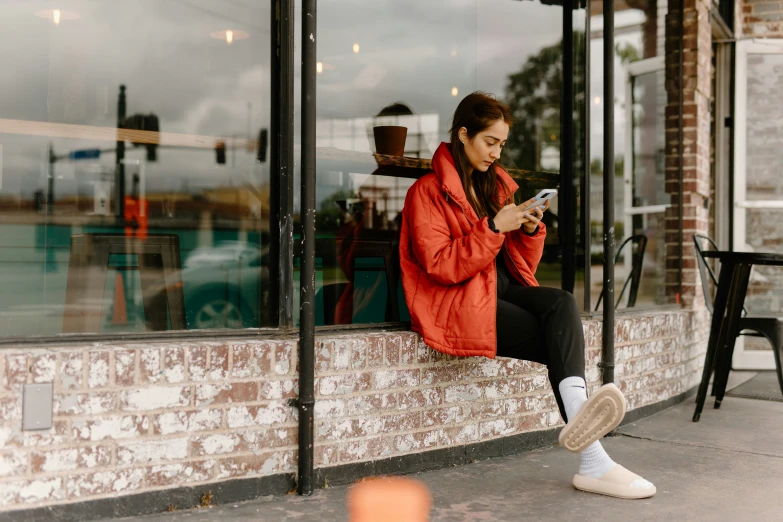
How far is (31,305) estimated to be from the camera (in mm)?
2977

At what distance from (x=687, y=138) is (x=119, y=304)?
12.1ft

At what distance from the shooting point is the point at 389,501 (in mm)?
2807

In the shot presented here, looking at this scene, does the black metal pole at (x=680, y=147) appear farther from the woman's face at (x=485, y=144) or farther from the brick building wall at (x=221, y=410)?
the woman's face at (x=485, y=144)

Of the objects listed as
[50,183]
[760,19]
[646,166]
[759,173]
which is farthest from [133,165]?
[760,19]

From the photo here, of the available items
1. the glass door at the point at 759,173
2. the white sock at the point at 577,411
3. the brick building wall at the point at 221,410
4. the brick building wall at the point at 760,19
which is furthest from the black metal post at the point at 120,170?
the brick building wall at the point at 760,19

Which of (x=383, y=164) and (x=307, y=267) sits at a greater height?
(x=383, y=164)

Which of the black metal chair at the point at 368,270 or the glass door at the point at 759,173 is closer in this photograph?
the black metal chair at the point at 368,270

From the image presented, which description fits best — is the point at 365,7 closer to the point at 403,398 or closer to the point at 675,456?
the point at 403,398

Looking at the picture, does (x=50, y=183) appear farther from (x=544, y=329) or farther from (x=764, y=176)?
(x=764, y=176)

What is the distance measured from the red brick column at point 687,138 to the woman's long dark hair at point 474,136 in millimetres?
2156

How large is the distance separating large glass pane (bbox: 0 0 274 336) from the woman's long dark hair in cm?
81

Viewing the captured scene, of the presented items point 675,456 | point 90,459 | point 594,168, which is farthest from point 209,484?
point 594,168

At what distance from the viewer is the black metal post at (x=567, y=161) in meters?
4.24

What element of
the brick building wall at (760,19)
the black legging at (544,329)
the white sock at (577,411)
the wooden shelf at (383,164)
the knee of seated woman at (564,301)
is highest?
the brick building wall at (760,19)
